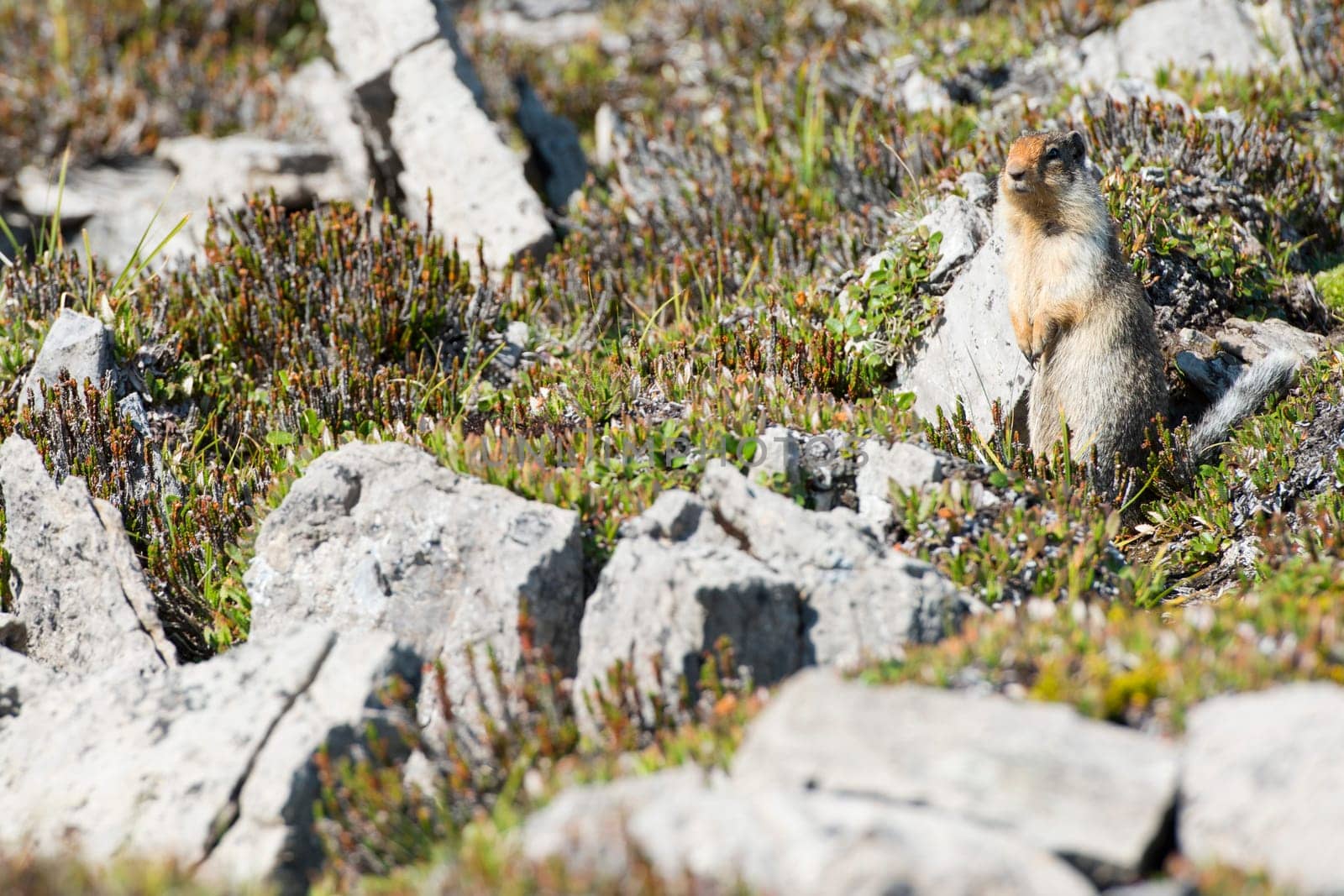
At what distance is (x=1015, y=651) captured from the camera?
3881 mm

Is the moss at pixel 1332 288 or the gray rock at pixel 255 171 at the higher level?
the gray rock at pixel 255 171

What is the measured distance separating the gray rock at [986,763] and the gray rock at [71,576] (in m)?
3.30

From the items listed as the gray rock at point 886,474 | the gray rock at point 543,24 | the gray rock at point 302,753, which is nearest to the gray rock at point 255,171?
the gray rock at point 543,24

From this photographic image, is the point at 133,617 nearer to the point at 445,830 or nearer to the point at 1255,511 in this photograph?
the point at 445,830

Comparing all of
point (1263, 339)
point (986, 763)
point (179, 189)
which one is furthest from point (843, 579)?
point (179, 189)

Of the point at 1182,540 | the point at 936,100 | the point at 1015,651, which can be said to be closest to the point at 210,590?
the point at 1015,651

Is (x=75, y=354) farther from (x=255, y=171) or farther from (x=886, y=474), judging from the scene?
(x=886, y=474)

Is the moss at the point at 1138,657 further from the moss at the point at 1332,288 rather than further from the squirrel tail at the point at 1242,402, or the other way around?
the moss at the point at 1332,288

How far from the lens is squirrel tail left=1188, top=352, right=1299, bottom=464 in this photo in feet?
20.8

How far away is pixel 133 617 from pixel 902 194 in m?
6.20

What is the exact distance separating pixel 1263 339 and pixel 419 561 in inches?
209

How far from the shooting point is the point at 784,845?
312 cm

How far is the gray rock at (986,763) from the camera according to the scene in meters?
3.10

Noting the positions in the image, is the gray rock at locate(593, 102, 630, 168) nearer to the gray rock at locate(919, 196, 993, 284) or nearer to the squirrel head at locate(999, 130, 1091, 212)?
the gray rock at locate(919, 196, 993, 284)
